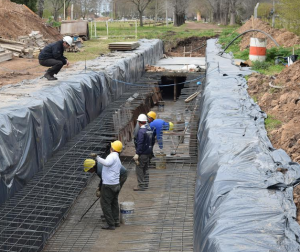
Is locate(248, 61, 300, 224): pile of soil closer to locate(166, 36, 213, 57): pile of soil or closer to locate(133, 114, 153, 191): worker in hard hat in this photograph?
locate(133, 114, 153, 191): worker in hard hat

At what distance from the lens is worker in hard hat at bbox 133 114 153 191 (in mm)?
13399

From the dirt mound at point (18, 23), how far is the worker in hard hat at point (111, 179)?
62.4 ft

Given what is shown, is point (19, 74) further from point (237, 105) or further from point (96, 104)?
point (237, 105)

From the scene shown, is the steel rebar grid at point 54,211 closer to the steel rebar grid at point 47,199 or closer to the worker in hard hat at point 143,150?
the steel rebar grid at point 47,199

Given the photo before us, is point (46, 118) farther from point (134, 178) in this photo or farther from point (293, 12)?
point (293, 12)

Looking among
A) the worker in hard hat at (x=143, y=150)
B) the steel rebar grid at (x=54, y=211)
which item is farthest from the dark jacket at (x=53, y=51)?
the worker in hard hat at (x=143, y=150)

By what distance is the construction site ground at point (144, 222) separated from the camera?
10578mm

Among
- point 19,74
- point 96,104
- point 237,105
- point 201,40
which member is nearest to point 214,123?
point 237,105

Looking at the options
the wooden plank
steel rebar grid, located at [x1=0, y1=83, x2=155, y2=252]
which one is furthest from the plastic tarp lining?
the wooden plank

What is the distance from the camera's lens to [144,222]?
12.0m

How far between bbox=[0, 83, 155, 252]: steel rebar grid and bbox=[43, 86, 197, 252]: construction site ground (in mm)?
207

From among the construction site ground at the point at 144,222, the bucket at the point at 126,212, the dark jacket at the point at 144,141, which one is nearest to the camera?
the construction site ground at the point at 144,222

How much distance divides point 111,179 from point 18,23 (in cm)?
2272

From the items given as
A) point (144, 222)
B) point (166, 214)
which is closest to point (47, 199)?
point (144, 222)
